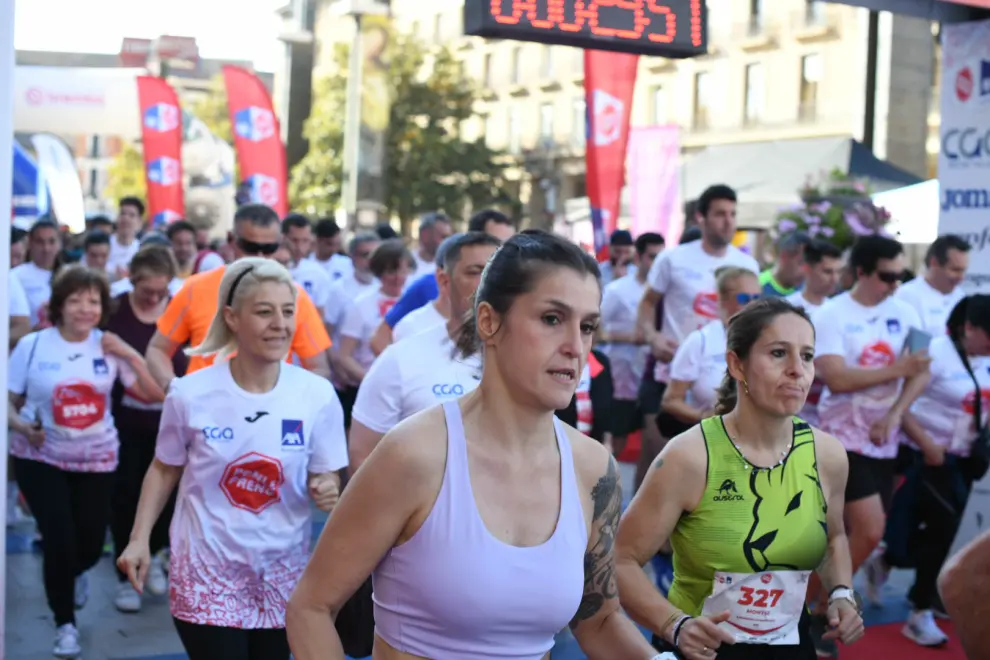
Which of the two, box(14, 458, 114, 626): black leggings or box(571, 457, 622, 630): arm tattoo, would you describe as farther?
box(14, 458, 114, 626): black leggings

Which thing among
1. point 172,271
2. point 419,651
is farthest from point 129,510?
point 419,651

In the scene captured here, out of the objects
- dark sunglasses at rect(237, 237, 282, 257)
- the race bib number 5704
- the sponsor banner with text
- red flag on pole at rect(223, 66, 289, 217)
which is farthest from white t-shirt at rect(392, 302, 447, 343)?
red flag on pole at rect(223, 66, 289, 217)

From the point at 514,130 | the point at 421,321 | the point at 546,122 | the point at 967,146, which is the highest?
the point at 546,122

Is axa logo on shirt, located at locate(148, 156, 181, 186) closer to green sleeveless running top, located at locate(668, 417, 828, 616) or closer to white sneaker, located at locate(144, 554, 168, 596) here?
white sneaker, located at locate(144, 554, 168, 596)

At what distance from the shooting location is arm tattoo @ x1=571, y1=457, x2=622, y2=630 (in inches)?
114

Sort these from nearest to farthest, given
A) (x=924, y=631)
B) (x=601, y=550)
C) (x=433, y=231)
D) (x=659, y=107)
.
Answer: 1. (x=601, y=550)
2. (x=924, y=631)
3. (x=433, y=231)
4. (x=659, y=107)

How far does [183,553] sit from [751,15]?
44122 mm

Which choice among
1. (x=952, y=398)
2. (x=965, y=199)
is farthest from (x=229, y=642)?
(x=965, y=199)

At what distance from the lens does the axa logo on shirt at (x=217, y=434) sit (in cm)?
451

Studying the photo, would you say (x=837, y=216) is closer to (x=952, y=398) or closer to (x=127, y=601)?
(x=952, y=398)

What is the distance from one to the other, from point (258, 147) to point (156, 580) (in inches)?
548

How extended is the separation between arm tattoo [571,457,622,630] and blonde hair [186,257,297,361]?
2.12 m

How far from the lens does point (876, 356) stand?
7293mm

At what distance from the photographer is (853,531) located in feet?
21.8
